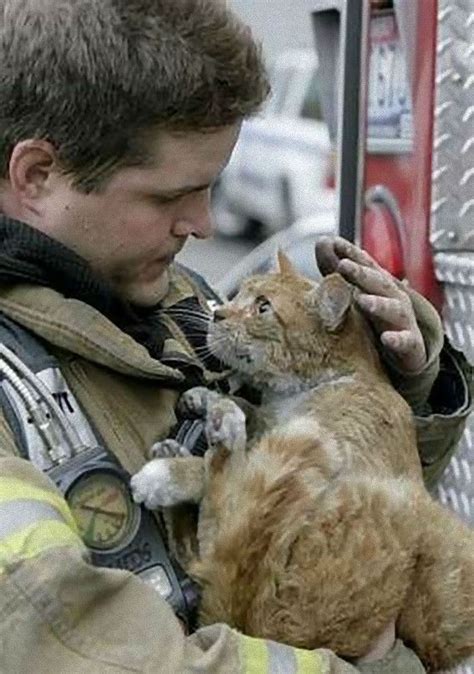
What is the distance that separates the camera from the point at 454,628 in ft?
7.13

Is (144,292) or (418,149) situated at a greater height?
(144,292)

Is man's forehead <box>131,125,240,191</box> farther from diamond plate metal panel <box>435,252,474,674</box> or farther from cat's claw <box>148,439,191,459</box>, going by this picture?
diamond plate metal panel <box>435,252,474,674</box>

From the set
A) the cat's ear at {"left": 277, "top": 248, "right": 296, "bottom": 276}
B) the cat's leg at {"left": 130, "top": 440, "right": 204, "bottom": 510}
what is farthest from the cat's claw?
the cat's ear at {"left": 277, "top": 248, "right": 296, "bottom": 276}

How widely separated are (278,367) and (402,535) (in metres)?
0.55

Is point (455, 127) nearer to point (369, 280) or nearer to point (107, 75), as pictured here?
point (369, 280)

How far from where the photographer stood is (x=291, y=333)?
104 inches

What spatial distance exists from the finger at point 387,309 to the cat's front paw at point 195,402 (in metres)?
0.30

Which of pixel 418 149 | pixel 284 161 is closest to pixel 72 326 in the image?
pixel 418 149

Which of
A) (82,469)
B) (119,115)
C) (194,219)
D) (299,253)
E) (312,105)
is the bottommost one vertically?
(312,105)

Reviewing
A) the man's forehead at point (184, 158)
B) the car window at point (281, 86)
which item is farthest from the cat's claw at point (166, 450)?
the car window at point (281, 86)

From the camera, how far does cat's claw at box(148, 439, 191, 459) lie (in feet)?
7.10

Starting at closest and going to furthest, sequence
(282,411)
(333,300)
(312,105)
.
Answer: (282,411)
(333,300)
(312,105)

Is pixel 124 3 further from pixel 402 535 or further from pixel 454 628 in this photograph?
pixel 454 628

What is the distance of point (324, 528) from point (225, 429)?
215 millimetres
